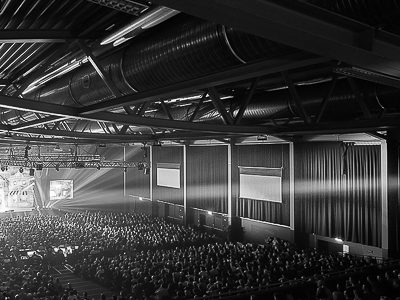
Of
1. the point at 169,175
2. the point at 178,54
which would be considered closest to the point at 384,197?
the point at 178,54

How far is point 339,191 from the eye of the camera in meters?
18.2

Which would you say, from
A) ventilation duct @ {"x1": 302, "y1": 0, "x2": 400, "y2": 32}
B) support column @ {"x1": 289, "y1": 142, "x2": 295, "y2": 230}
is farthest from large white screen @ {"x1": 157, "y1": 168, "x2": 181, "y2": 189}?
ventilation duct @ {"x1": 302, "y1": 0, "x2": 400, "y2": 32}

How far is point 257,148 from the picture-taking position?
22859mm

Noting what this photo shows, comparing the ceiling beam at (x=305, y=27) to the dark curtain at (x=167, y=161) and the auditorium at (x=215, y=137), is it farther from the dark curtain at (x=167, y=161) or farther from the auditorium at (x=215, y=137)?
the dark curtain at (x=167, y=161)

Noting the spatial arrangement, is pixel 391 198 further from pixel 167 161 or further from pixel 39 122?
pixel 167 161

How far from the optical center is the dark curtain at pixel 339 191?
1677 cm

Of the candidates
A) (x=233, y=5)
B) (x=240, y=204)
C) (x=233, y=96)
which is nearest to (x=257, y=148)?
(x=240, y=204)

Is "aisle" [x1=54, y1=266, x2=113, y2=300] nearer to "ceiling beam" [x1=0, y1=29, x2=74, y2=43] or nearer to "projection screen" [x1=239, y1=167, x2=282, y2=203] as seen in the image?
"projection screen" [x1=239, y1=167, x2=282, y2=203]

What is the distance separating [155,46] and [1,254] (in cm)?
1798

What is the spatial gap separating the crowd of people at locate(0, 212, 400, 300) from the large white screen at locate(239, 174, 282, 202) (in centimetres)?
240

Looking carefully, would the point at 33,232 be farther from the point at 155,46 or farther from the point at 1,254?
the point at 155,46

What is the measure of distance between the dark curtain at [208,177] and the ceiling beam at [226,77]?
18625 millimetres

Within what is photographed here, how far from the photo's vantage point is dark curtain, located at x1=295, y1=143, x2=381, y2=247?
1677cm

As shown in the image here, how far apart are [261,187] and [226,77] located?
59.5ft
